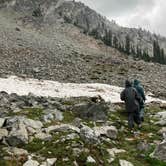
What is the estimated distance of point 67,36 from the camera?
96188 mm

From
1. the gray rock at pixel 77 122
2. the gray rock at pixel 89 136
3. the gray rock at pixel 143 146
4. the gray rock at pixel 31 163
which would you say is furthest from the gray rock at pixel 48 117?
the gray rock at pixel 31 163

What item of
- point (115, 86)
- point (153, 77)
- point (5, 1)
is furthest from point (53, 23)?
point (115, 86)

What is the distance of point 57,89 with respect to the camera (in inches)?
1499

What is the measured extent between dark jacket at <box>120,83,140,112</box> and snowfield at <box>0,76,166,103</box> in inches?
586

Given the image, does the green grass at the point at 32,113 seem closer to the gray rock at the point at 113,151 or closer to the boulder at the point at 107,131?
the boulder at the point at 107,131

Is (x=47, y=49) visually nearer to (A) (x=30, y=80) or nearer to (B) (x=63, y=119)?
(A) (x=30, y=80)

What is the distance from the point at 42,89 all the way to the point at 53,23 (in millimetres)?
72147

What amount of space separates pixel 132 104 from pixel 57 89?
1984 centimetres

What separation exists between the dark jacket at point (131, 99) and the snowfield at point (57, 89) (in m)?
14.9

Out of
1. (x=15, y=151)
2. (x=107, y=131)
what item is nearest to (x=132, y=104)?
(x=107, y=131)

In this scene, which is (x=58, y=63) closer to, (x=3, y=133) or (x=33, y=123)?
(x=33, y=123)

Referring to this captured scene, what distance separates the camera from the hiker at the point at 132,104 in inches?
733

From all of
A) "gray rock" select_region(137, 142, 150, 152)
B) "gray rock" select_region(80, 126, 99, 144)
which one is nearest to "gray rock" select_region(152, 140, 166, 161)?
"gray rock" select_region(137, 142, 150, 152)

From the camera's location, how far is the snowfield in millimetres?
35344
